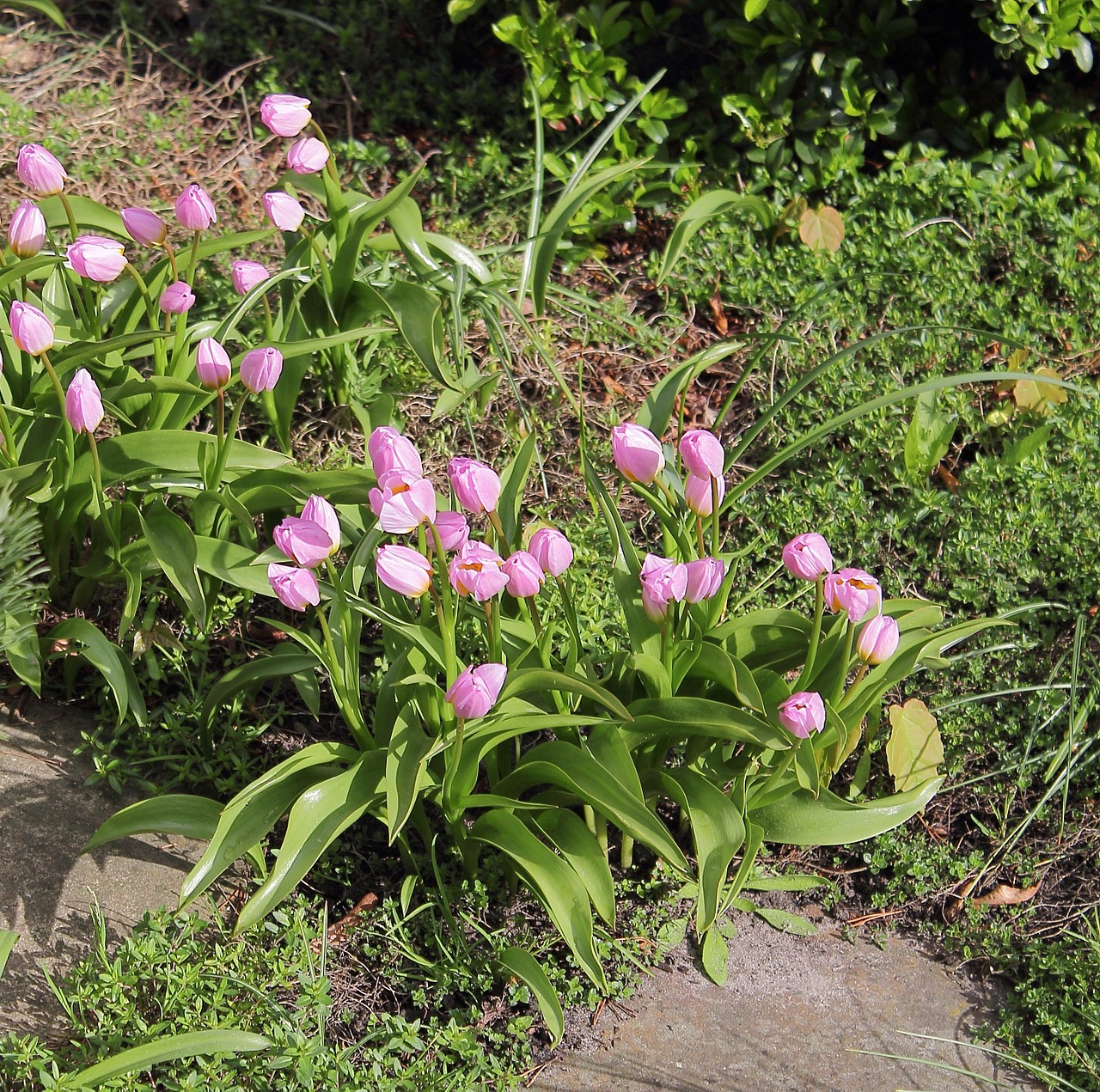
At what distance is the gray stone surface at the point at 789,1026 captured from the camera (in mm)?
2029

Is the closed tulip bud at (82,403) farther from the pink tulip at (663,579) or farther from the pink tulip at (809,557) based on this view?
the pink tulip at (809,557)

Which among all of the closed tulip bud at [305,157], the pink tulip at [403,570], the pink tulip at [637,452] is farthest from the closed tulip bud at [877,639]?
the closed tulip bud at [305,157]

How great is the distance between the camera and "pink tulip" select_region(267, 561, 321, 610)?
1760 mm

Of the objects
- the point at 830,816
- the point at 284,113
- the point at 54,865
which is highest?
the point at 284,113

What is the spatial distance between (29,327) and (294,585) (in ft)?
2.42

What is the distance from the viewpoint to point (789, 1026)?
2.13 m

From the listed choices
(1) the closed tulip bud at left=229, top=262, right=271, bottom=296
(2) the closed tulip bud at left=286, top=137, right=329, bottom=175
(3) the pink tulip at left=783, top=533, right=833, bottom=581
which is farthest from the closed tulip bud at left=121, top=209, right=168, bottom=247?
(3) the pink tulip at left=783, top=533, right=833, bottom=581

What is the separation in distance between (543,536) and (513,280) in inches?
52.4

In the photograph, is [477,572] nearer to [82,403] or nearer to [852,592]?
[852,592]

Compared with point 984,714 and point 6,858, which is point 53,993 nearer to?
point 6,858

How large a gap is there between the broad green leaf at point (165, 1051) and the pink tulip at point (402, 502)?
811mm

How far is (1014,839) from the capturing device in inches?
94.5

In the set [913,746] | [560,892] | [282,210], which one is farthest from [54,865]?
[913,746]

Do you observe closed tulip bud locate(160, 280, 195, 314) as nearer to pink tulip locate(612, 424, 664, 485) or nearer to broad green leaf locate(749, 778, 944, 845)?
pink tulip locate(612, 424, 664, 485)
